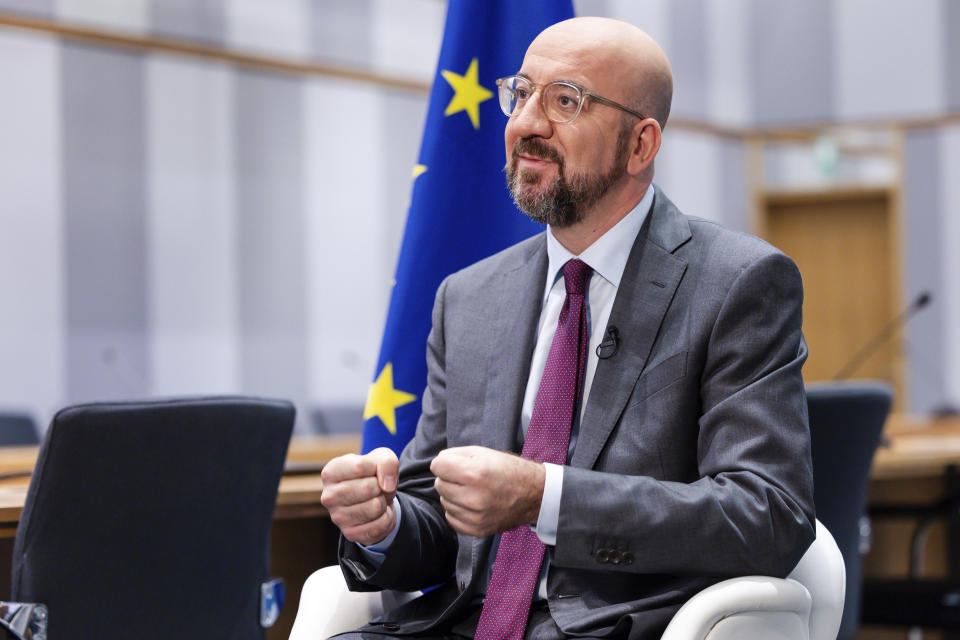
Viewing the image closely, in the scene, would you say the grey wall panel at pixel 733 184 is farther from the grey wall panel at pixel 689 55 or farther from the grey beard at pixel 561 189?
the grey beard at pixel 561 189

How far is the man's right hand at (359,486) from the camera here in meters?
1.49

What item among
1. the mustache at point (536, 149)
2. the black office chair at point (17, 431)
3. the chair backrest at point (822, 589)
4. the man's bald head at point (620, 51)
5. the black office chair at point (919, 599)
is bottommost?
the black office chair at point (919, 599)

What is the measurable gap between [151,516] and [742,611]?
1.03 meters

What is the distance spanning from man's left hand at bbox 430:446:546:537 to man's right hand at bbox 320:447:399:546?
0.42 ft

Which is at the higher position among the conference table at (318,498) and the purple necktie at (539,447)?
the purple necktie at (539,447)

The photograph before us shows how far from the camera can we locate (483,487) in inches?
54.0

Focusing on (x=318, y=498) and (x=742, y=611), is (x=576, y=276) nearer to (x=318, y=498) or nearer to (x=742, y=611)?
(x=742, y=611)

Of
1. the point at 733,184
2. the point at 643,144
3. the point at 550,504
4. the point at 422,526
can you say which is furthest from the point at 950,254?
the point at 550,504

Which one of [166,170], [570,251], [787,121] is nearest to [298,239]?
[166,170]

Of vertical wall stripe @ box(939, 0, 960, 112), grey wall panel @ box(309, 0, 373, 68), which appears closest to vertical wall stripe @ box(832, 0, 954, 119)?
vertical wall stripe @ box(939, 0, 960, 112)

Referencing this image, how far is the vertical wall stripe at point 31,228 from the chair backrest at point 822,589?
5.19 m

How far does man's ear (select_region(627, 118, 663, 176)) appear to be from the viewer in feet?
5.65

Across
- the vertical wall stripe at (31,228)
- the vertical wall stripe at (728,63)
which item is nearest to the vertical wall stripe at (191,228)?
the vertical wall stripe at (31,228)

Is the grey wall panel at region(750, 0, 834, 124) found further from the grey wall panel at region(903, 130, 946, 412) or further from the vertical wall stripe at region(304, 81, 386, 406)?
the vertical wall stripe at region(304, 81, 386, 406)
